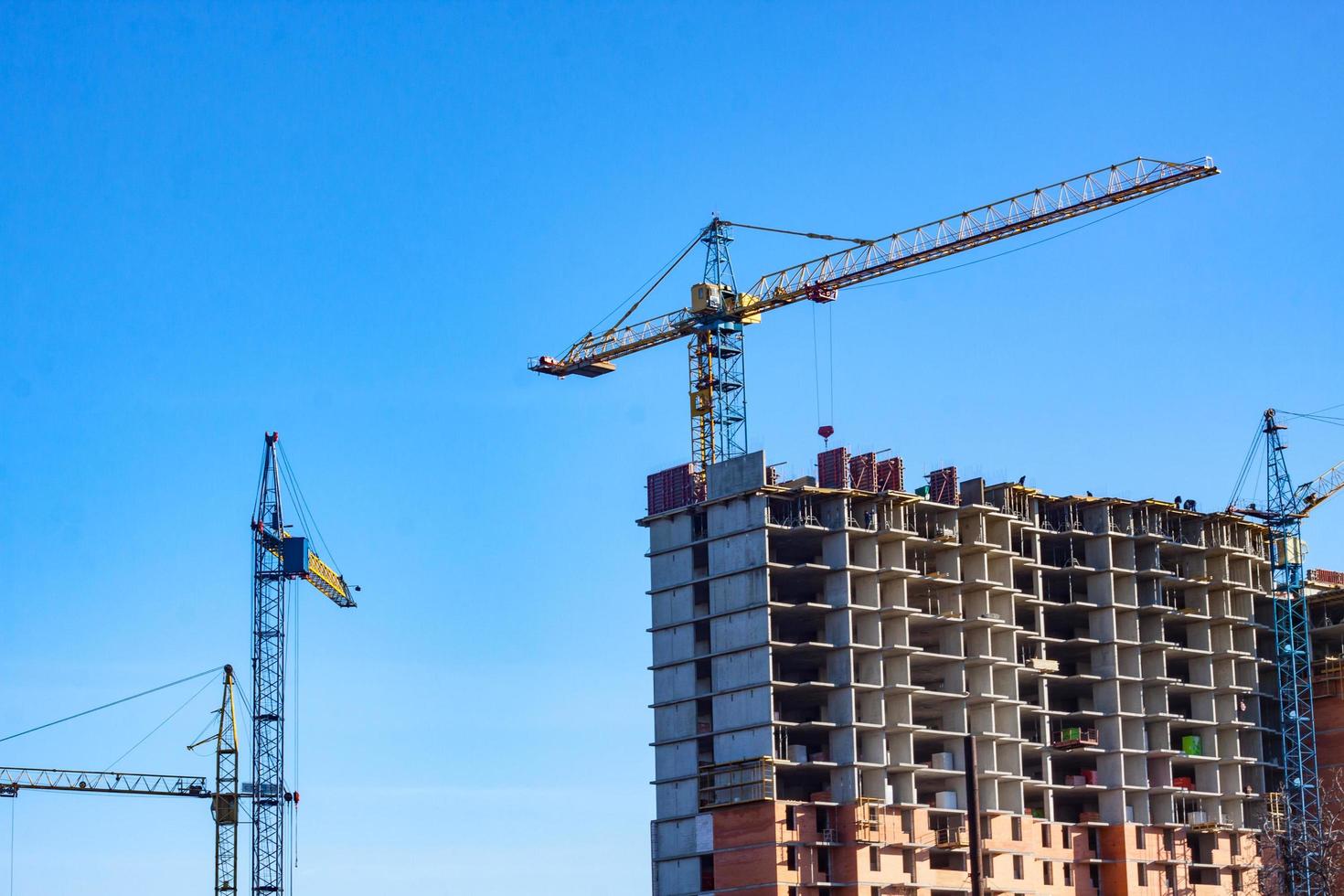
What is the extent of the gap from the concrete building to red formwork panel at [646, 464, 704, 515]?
21 centimetres

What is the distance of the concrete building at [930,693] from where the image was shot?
532 feet

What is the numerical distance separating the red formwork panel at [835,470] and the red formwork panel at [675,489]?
10.2m

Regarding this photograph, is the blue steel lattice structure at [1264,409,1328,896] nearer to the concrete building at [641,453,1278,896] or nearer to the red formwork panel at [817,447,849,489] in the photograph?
the concrete building at [641,453,1278,896]

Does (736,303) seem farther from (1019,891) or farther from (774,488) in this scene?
(1019,891)

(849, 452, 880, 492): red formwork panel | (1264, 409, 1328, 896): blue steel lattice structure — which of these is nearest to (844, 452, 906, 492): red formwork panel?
(849, 452, 880, 492): red formwork panel

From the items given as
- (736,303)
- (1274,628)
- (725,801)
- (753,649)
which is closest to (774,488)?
(753,649)

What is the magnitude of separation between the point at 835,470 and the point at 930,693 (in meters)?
19.6

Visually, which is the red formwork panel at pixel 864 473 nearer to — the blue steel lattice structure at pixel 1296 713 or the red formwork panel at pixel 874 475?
the red formwork panel at pixel 874 475

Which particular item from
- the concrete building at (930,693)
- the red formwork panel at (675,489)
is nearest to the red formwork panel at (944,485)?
the concrete building at (930,693)

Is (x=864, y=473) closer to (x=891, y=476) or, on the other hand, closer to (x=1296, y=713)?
(x=891, y=476)

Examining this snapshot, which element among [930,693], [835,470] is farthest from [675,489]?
[930,693]

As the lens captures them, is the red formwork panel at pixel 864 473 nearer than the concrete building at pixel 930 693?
No

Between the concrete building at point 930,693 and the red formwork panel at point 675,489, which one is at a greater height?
the red formwork panel at point 675,489

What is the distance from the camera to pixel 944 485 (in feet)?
581
